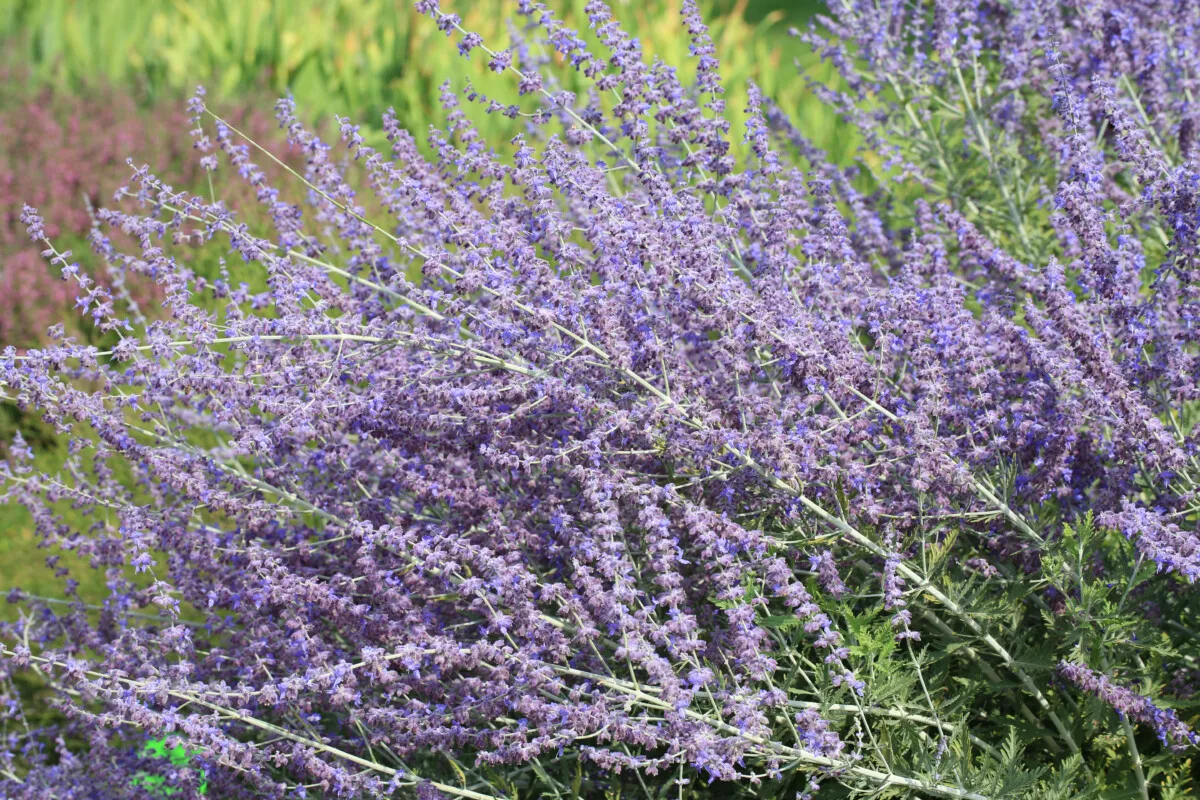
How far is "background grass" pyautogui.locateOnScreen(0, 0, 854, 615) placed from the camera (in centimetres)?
767

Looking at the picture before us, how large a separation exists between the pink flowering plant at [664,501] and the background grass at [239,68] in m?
3.89

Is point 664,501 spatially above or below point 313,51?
below

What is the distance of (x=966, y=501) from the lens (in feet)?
9.46

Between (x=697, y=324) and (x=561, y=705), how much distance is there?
907 millimetres

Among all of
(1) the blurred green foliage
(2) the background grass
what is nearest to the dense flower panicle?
(2) the background grass

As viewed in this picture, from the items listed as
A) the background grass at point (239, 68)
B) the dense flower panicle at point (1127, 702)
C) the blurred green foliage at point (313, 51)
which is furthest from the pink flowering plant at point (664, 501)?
the blurred green foliage at point (313, 51)

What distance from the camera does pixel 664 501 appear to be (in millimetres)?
2998

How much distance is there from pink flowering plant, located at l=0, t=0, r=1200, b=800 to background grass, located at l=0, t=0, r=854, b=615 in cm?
389

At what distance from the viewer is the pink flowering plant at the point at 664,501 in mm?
2646

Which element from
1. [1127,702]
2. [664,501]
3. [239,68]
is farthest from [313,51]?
[1127,702]

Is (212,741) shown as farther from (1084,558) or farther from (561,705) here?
(1084,558)

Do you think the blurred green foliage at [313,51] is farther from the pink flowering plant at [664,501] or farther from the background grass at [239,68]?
the pink flowering plant at [664,501]

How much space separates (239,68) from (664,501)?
23.4 ft

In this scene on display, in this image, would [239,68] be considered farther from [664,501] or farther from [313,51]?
[664,501]
